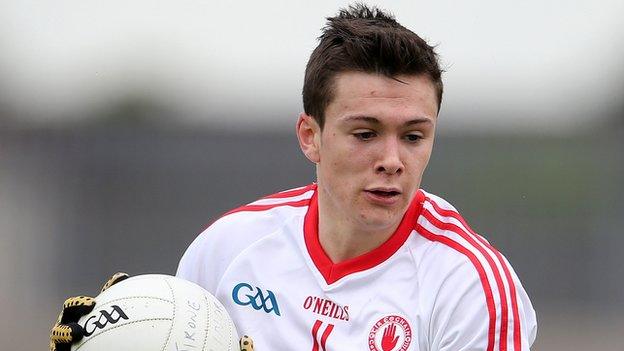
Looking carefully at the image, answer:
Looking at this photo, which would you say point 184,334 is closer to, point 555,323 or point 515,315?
point 515,315

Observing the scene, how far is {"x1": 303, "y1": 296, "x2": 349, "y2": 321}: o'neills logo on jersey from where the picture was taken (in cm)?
516

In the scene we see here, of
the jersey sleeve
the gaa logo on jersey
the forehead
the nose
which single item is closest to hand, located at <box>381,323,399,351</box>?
the gaa logo on jersey

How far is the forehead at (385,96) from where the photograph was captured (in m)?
4.87

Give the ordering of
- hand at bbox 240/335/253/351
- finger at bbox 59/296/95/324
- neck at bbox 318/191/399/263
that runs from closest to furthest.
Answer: finger at bbox 59/296/95/324 → hand at bbox 240/335/253/351 → neck at bbox 318/191/399/263

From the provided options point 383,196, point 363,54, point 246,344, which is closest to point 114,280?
point 246,344

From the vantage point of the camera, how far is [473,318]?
473cm

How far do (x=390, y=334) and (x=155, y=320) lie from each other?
1.02 meters

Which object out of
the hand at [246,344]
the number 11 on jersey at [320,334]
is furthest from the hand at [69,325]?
the number 11 on jersey at [320,334]

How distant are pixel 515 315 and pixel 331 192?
0.99m

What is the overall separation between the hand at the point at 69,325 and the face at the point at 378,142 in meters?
1.18

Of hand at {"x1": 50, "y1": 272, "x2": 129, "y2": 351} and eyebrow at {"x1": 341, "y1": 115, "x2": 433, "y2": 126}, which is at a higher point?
eyebrow at {"x1": 341, "y1": 115, "x2": 433, "y2": 126}

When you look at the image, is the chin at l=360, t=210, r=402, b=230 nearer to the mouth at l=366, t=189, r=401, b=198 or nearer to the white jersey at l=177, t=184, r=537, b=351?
the mouth at l=366, t=189, r=401, b=198

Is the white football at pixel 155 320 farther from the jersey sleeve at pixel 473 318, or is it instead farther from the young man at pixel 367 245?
the jersey sleeve at pixel 473 318

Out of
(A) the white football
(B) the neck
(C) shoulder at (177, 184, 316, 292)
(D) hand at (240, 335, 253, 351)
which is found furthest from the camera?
(C) shoulder at (177, 184, 316, 292)
